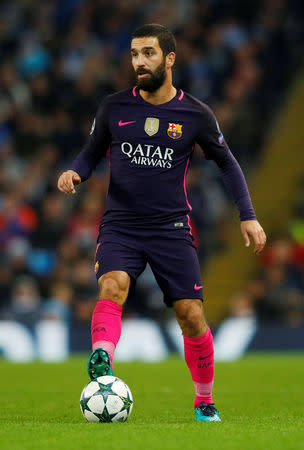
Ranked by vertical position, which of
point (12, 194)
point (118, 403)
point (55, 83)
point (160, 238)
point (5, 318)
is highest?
point (160, 238)

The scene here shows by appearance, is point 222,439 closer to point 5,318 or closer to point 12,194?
point 5,318

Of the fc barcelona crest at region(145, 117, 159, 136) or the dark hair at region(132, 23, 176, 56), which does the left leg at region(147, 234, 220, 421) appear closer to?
the fc barcelona crest at region(145, 117, 159, 136)

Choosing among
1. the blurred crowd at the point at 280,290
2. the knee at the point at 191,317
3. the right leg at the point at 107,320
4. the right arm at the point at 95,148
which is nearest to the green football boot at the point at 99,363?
the right leg at the point at 107,320

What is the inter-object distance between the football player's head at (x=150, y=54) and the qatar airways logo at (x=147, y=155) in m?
0.36

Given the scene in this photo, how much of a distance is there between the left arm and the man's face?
1.41 feet

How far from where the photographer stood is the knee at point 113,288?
20.3 ft

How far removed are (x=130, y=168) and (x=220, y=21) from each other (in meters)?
12.6

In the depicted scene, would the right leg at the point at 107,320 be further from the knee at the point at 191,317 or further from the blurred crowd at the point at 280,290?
the blurred crowd at the point at 280,290

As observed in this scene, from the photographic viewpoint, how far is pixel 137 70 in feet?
21.0

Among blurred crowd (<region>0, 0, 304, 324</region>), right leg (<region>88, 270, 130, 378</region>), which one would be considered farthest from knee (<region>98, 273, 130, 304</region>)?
blurred crowd (<region>0, 0, 304, 324</region>)

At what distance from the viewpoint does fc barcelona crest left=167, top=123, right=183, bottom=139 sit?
6.53 m

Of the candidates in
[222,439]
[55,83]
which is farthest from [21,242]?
[222,439]

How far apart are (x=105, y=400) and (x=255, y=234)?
4.76 ft

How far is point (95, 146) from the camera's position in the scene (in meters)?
6.63
